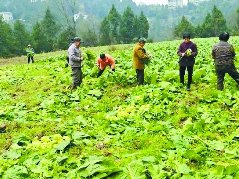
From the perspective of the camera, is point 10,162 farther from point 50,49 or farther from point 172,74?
point 50,49

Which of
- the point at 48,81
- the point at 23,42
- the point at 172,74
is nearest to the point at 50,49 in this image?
the point at 23,42

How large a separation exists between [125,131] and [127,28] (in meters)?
97.7

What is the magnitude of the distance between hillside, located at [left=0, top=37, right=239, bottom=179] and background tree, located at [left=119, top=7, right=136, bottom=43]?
87.8 m

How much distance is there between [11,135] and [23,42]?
252 feet

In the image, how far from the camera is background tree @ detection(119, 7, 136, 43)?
103875 mm

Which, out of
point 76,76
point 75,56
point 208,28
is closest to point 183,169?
point 75,56

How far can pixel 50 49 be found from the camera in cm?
8331

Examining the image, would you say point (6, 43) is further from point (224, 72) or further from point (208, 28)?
point (224, 72)

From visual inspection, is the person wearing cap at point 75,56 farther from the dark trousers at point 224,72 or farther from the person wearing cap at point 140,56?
the dark trousers at point 224,72

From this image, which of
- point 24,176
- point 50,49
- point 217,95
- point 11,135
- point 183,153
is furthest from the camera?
point 50,49

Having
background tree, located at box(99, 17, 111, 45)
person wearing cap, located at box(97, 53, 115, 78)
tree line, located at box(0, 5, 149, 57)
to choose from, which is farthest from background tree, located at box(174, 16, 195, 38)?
person wearing cap, located at box(97, 53, 115, 78)

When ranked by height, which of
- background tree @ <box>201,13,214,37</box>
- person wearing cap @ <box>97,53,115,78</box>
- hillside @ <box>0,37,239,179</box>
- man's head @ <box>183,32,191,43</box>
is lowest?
hillside @ <box>0,37,239,179</box>

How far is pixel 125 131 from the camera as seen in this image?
958cm

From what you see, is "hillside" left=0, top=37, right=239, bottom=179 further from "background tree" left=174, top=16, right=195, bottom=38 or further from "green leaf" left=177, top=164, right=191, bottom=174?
"background tree" left=174, top=16, right=195, bottom=38
